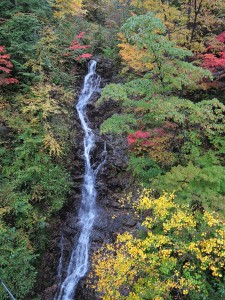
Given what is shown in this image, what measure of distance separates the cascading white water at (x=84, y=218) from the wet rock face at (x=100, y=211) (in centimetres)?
20

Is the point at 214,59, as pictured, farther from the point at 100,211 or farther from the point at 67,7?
the point at 67,7

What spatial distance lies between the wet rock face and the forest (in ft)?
0.34

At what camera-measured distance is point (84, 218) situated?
10.2m

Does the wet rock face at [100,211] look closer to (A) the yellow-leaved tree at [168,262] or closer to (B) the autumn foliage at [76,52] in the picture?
(A) the yellow-leaved tree at [168,262]

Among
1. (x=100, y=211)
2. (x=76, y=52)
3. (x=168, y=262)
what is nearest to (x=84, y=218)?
(x=100, y=211)

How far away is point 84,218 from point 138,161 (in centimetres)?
339

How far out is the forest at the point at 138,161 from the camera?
5.48 m

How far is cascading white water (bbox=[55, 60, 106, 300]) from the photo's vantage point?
28.3 ft

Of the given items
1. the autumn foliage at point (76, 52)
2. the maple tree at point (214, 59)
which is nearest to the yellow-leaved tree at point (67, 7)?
the autumn foliage at point (76, 52)

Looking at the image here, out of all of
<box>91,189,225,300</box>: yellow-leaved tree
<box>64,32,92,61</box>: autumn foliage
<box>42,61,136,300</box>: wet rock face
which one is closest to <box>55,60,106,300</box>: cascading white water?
<box>42,61,136,300</box>: wet rock face

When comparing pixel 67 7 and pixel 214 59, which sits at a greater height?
pixel 67 7

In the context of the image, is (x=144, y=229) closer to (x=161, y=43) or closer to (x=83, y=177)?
(x=83, y=177)

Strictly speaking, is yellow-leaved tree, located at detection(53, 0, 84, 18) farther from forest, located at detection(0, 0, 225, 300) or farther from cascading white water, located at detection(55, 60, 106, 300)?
cascading white water, located at detection(55, 60, 106, 300)

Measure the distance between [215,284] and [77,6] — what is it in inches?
830
